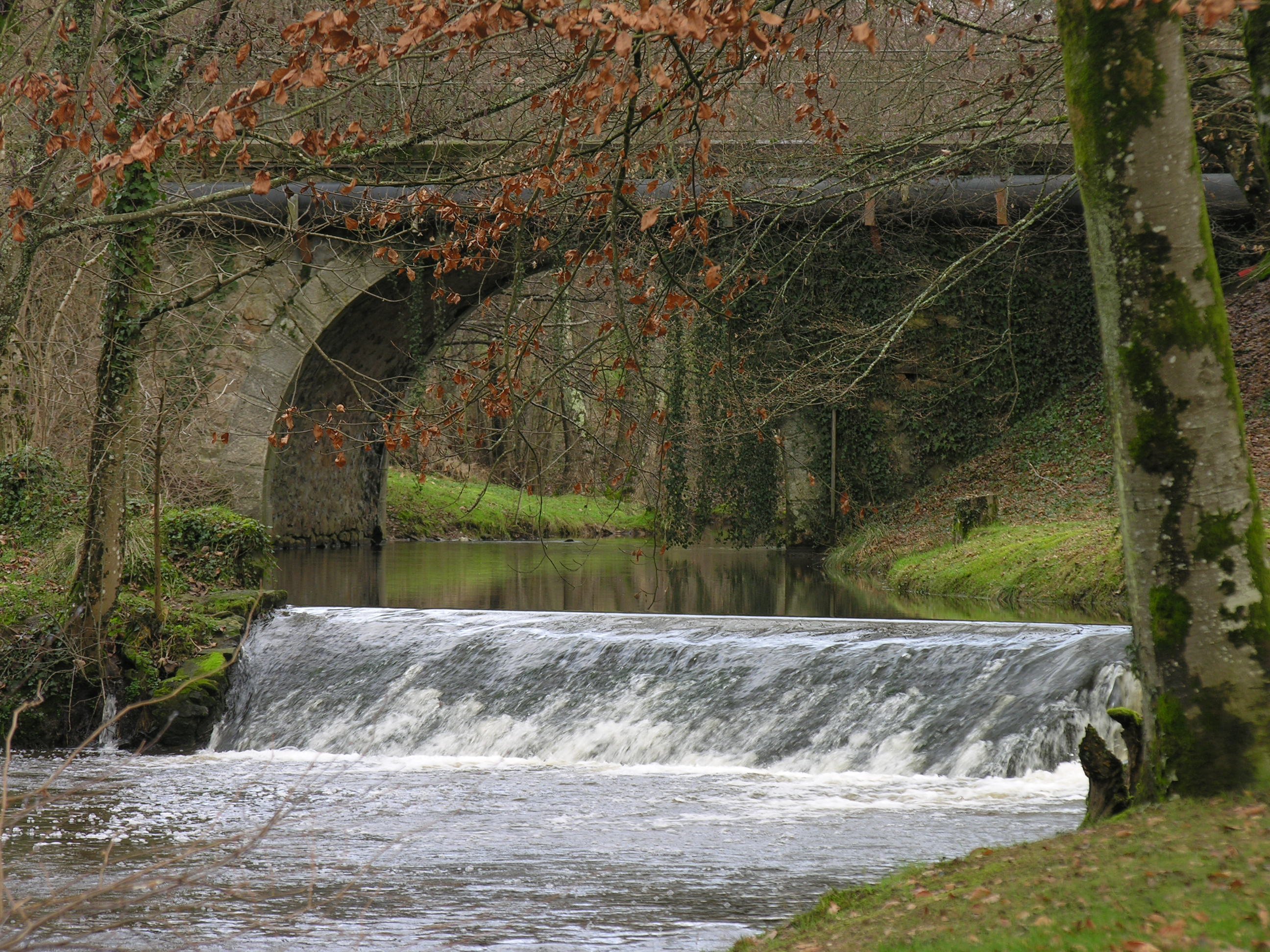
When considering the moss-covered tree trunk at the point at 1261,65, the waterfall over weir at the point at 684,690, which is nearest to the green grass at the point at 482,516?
the waterfall over weir at the point at 684,690

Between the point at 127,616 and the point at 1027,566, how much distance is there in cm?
780

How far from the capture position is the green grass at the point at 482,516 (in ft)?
75.4

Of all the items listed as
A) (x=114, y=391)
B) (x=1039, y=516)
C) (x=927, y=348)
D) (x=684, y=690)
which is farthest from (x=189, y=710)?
(x=927, y=348)

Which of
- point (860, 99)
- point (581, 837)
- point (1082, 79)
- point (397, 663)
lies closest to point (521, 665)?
point (397, 663)

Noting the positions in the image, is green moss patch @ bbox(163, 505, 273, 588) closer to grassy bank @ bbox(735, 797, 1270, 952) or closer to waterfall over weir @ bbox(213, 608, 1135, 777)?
waterfall over weir @ bbox(213, 608, 1135, 777)

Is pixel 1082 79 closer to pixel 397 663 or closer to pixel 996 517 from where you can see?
pixel 397 663

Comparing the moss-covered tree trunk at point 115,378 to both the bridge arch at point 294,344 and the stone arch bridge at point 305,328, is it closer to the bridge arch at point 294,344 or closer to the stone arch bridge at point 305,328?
the stone arch bridge at point 305,328

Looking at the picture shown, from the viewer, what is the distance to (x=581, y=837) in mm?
6023

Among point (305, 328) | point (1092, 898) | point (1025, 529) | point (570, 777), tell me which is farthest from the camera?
point (305, 328)

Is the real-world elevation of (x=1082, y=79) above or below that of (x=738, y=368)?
above

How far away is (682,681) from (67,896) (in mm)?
4702

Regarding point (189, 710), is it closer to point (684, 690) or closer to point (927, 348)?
point (684, 690)

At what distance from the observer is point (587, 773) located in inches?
311

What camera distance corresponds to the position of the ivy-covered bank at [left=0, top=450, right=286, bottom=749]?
347 inches
